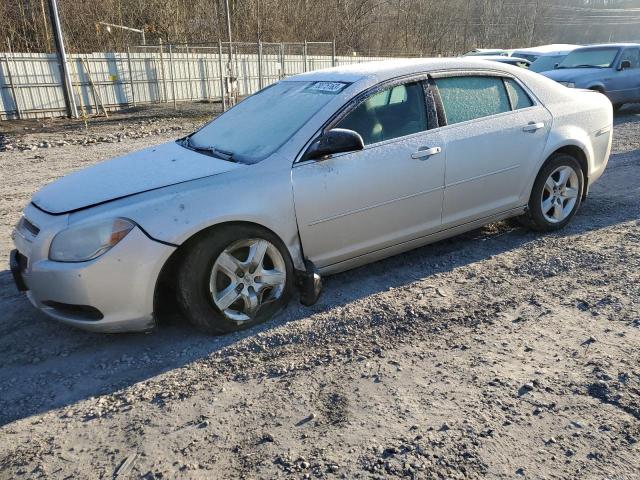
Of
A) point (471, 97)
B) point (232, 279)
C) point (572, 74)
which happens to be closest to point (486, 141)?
point (471, 97)

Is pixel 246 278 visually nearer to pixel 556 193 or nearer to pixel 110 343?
pixel 110 343

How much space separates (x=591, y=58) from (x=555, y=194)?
1065cm

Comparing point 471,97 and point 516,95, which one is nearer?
point 471,97

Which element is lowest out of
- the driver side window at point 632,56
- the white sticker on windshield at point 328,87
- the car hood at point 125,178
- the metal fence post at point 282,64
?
the metal fence post at point 282,64

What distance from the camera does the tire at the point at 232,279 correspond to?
3330mm

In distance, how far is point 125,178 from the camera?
3.63 meters

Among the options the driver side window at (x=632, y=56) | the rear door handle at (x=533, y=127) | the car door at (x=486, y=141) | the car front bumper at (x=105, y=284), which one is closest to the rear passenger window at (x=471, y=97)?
the car door at (x=486, y=141)

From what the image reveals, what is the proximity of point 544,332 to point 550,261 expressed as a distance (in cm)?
126

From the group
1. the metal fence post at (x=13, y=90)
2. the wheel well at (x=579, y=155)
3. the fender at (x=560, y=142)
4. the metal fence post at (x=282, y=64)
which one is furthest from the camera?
the metal fence post at (x=282, y=64)

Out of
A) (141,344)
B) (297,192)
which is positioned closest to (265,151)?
(297,192)

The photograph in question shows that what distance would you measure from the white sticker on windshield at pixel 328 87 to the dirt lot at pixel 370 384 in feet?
4.87

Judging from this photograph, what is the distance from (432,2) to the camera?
4125 cm

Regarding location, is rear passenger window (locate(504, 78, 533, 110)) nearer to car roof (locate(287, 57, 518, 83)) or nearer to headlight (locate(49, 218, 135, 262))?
car roof (locate(287, 57, 518, 83))

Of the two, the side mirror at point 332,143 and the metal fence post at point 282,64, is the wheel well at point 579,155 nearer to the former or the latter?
the side mirror at point 332,143
